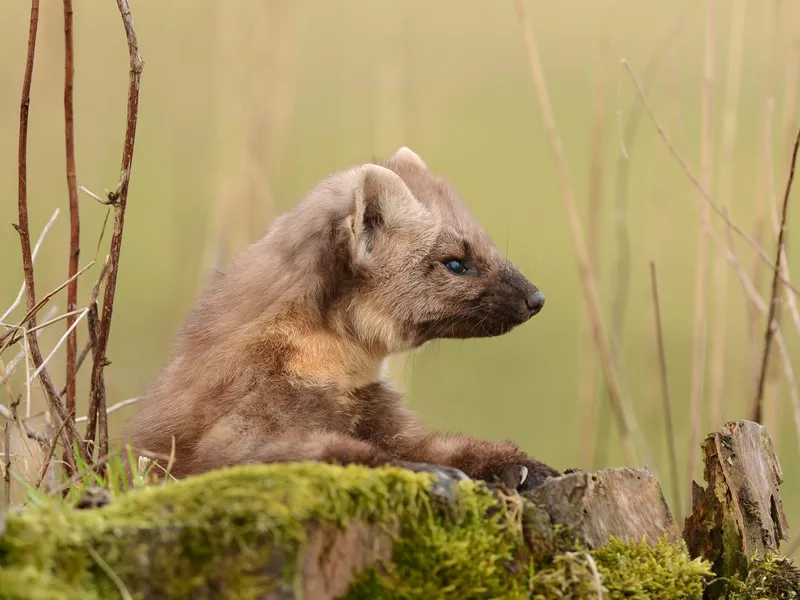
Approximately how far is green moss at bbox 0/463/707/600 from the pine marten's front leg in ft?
1.28

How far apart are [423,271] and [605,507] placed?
137cm

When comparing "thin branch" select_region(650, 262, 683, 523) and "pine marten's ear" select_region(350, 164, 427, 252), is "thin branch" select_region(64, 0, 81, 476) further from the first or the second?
"thin branch" select_region(650, 262, 683, 523)

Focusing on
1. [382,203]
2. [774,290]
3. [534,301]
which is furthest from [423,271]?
[774,290]

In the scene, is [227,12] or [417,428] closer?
[417,428]

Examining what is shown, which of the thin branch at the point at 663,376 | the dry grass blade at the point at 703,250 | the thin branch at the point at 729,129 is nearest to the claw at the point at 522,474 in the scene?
the thin branch at the point at 663,376

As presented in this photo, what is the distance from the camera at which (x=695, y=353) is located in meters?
4.73

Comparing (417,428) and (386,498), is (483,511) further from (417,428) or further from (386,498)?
(417,428)

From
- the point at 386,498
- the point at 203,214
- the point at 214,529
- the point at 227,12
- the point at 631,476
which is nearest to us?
the point at 214,529

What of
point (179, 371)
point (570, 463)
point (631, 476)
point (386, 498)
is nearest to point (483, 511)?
point (386, 498)

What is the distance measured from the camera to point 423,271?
152 inches

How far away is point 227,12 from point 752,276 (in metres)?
3.06

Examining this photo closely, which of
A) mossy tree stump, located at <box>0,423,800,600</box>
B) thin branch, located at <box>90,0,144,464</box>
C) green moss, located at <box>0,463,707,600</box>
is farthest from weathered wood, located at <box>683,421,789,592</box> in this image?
thin branch, located at <box>90,0,144,464</box>

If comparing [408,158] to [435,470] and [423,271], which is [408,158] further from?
[435,470]

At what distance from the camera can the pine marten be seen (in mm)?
3064
